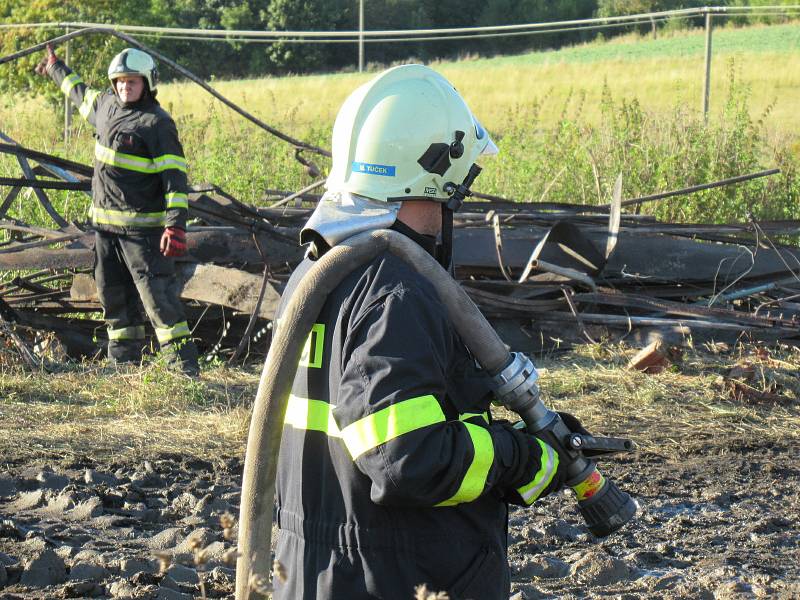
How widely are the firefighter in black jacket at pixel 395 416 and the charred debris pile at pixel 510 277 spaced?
16.7 ft

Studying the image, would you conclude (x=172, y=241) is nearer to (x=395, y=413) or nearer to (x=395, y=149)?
(x=395, y=149)

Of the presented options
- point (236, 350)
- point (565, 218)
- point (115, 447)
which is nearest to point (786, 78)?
point (565, 218)

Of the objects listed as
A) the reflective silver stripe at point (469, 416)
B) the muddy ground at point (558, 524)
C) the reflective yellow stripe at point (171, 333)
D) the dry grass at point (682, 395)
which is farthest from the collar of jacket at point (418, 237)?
the reflective yellow stripe at point (171, 333)

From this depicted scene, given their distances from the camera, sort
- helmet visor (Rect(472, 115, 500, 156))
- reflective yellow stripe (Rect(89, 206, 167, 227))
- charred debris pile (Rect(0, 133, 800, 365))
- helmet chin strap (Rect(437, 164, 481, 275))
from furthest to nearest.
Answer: charred debris pile (Rect(0, 133, 800, 365)) < reflective yellow stripe (Rect(89, 206, 167, 227)) < helmet visor (Rect(472, 115, 500, 156)) < helmet chin strap (Rect(437, 164, 481, 275))

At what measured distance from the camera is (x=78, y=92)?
8.05 meters

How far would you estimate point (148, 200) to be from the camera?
7555 mm

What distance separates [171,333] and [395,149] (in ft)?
17.6

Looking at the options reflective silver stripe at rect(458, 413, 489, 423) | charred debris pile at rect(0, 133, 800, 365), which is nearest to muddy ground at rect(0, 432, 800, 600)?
reflective silver stripe at rect(458, 413, 489, 423)

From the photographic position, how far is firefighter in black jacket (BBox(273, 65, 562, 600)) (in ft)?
6.97

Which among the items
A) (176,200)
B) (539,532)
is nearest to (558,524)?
(539,532)

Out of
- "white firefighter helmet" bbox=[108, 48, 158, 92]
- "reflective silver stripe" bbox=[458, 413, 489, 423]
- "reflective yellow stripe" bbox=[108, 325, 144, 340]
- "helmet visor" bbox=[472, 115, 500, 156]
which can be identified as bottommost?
"reflective yellow stripe" bbox=[108, 325, 144, 340]

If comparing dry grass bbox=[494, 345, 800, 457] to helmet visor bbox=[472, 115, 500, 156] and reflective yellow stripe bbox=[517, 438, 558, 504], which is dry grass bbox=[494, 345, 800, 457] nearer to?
helmet visor bbox=[472, 115, 500, 156]

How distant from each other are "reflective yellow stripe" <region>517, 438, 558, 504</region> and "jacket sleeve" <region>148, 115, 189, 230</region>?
533cm

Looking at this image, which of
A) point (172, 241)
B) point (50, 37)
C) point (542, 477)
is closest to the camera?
point (542, 477)
